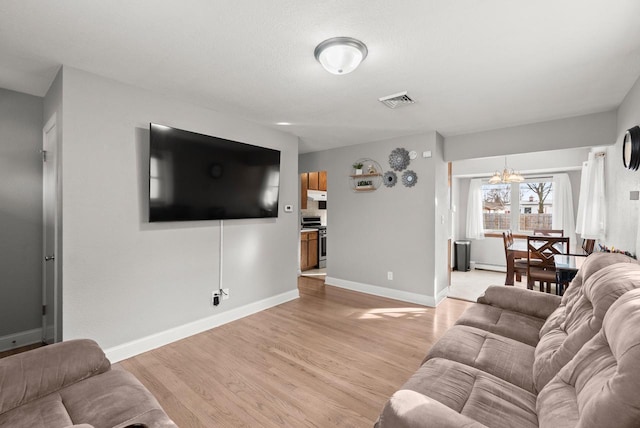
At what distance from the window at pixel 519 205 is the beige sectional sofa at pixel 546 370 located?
5.20 metres

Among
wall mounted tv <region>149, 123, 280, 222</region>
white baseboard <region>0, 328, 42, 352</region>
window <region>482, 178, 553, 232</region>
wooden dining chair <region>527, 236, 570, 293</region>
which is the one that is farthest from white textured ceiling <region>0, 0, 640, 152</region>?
window <region>482, 178, 553, 232</region>

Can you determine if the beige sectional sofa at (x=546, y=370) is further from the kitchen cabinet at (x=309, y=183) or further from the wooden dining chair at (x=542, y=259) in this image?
the kitchen cabinet at (x=309, y=183)

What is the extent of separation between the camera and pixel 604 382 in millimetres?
1000

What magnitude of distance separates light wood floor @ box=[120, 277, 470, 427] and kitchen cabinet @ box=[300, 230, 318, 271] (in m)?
2.13

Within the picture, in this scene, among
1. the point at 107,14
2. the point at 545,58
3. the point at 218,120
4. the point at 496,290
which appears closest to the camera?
the point at 107,14

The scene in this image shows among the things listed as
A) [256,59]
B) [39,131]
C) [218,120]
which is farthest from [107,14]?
[39,131]

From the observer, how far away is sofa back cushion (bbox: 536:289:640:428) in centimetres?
81

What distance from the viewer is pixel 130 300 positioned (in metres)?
2.68

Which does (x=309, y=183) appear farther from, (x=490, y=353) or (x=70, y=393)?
(x=70, y=393)

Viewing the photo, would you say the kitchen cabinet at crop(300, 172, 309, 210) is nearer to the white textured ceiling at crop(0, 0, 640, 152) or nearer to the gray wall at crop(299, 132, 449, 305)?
the gray wall at crop(299, 132, 449, 305)

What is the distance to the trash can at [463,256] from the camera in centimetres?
655

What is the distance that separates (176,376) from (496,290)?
8.87 ft

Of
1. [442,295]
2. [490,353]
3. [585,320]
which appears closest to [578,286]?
[585,320]

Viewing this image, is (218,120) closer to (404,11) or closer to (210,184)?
(210,184)
